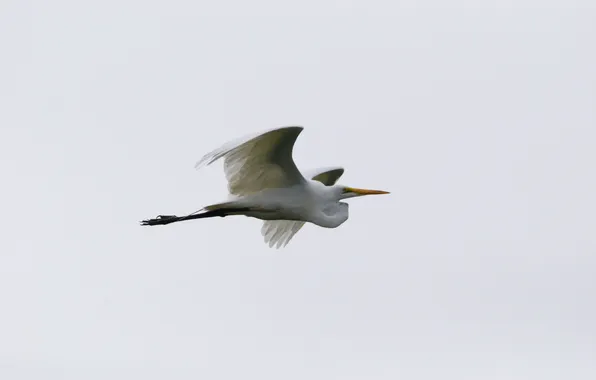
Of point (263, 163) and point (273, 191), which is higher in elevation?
point (263, 163)

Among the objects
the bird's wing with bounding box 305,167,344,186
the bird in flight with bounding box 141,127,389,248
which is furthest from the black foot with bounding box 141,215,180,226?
the bird's wing with bounding box 305,167,344,186

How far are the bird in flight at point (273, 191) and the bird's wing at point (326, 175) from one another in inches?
30.1

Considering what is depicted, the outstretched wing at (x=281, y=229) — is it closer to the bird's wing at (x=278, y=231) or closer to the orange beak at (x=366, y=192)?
the bird's wing at (x=278, y=231)

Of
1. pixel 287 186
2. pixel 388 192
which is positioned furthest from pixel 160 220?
pixel 388 192

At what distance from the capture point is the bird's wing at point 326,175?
16.4 metres

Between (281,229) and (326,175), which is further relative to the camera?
(326,175)

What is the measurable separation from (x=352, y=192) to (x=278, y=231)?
1324 millimetres

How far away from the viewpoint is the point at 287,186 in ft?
48.2

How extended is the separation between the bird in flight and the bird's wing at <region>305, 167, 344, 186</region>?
763 mm

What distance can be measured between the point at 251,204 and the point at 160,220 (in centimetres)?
134

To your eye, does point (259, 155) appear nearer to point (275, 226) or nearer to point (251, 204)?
point (251, 204)

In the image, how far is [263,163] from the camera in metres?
14.2

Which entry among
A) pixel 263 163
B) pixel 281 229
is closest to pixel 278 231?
pixel 281 229

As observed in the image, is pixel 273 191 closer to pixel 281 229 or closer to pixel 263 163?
pixel 263 163
